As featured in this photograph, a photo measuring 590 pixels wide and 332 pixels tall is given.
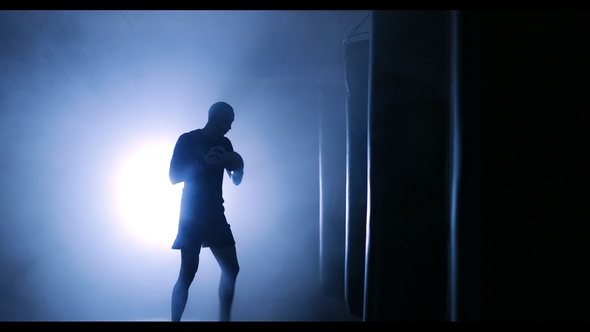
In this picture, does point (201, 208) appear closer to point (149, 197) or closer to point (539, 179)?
point (539, 179)

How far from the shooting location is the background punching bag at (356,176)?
5.13 ft

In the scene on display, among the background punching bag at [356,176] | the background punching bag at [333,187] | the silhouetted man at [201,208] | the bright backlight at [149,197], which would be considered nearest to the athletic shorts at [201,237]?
the silhouetted man at [201,208]

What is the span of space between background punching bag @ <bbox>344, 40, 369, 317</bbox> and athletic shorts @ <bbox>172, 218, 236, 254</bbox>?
58 cm

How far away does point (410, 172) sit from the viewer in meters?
0.98

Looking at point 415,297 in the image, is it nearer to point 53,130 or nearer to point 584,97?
point 584,97

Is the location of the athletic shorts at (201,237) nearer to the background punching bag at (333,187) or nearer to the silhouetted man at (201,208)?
the silhouetted man at (201,208)

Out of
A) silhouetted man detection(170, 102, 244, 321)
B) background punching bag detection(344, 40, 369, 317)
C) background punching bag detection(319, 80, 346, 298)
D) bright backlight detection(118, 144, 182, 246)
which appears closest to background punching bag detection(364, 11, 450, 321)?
background punching bag detection(344, 40, 369, 317)

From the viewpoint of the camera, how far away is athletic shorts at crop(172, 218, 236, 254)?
4.42 ft

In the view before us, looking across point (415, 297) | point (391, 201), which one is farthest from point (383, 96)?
point (415, 297)

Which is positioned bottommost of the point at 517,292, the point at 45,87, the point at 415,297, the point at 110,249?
the point at 110,249

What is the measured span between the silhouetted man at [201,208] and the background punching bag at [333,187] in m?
0.90

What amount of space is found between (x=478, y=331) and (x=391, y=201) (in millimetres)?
468

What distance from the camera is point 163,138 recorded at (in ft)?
12.7

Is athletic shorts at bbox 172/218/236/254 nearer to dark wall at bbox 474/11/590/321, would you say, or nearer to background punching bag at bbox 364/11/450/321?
background punching bag at bbox 364/11/450/321
